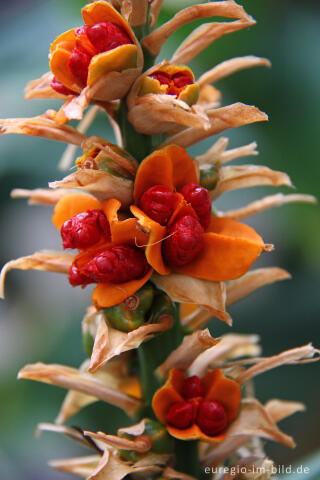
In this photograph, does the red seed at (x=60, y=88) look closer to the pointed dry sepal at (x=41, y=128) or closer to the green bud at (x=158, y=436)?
the pointed dry sepal at (x=41, y=128)

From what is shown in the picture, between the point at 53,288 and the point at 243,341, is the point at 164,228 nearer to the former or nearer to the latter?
the point at 243,341

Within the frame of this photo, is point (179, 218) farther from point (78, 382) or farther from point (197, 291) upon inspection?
point (78, 382)

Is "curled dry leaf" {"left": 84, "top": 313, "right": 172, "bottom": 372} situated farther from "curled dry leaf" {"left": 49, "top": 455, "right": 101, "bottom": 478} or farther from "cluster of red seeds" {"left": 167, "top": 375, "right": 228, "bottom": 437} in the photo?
"curled dry leaf" {"left": 49, "top": 455, "right": 101, "bottom": 478}

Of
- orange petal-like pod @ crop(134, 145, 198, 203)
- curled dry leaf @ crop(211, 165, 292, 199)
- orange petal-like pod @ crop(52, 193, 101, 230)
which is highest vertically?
orange petal-like pod @ crop(134, 145, 198, 203)

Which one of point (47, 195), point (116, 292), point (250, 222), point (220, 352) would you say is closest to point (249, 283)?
point (220, 352)

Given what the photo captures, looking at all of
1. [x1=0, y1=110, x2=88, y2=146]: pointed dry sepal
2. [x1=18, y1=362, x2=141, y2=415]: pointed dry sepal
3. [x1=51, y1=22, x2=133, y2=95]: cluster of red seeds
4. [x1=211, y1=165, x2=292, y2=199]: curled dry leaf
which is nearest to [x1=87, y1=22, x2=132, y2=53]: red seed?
[x1=51, y1=22, x2=133, y2=95]: cluster of red seeds

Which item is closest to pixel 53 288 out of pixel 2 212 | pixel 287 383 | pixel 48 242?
pixel 48 242

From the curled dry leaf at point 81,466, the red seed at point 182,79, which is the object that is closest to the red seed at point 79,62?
the red seed at point 182,79
